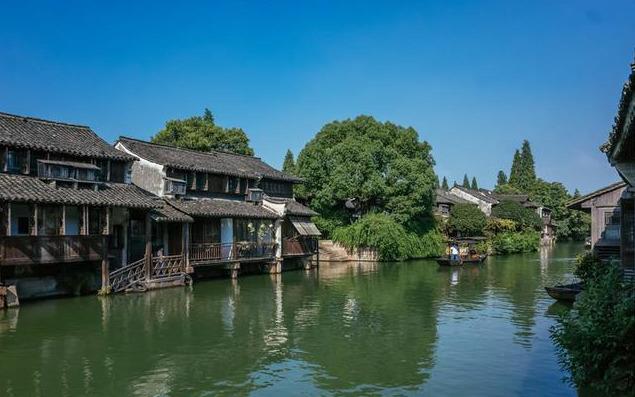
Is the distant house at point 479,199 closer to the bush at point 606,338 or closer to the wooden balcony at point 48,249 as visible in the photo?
the wooden balcony at point 48,249

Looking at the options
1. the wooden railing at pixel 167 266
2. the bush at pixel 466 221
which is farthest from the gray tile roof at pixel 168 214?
the bush at pixel 466 221

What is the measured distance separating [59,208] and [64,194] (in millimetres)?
1135

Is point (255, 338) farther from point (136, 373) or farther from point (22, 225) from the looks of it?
point (22, 225)

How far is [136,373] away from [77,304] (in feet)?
40.2

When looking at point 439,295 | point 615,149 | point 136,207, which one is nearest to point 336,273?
point 439,295

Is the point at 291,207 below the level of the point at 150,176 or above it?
below

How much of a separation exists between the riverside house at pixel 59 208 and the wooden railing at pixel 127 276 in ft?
2.44

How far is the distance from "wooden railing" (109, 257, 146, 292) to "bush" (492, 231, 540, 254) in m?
44.9

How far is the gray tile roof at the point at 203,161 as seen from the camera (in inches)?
1438

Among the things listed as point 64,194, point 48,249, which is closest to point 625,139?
point 48,249

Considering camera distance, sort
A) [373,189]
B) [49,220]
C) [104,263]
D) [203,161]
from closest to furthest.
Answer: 1. [49,220]
2. [104,263]
3. [203,161]
4. [373,189]

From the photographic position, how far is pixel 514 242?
2628 inches

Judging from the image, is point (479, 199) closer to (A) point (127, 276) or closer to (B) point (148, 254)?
(B) point (148, 254)

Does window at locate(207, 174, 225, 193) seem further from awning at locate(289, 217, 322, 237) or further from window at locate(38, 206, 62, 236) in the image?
window at locate(38, 206, 62, 236)
